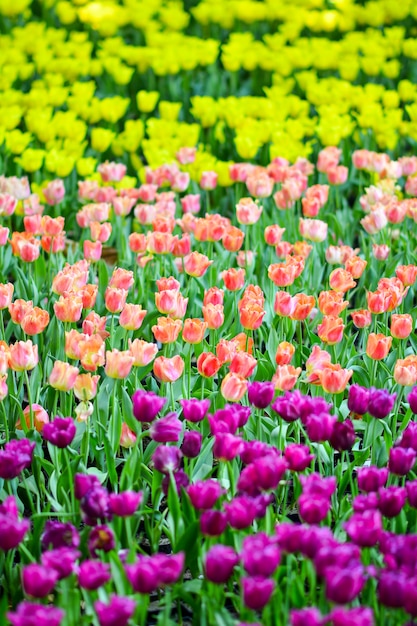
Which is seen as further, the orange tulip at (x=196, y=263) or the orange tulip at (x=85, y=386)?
the orange tulip at (x=196, y=263)

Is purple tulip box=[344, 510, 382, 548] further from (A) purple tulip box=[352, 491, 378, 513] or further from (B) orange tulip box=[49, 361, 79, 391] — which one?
(B) orange tulip box=[49, 361, 79, 391]

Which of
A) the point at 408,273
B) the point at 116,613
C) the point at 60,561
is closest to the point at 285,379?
the point at 408,273

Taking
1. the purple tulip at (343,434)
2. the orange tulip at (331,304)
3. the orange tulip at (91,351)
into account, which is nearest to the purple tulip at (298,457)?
the purple tulip at (343,434)

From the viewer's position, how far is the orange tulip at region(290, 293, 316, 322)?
2934mm

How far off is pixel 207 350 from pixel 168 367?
55cm

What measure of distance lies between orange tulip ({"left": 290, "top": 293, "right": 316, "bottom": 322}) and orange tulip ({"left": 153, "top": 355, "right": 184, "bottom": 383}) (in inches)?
19.0

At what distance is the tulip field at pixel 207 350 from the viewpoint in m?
2.03

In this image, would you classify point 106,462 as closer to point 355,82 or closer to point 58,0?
point 355,82

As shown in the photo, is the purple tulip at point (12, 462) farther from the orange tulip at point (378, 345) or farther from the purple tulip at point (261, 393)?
the orange tulip at point (378, 345)

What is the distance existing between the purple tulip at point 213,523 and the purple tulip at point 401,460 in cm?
42

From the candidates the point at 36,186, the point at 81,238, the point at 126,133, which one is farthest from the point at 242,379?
the point at 126,133

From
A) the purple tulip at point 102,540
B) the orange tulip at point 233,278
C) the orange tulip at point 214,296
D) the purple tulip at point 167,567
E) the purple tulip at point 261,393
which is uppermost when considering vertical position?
the purple tulip at point 167,567

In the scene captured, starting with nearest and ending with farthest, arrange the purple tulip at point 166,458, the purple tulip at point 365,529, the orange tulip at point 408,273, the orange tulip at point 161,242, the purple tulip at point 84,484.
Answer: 1. the purple tulip at point 365,529
2. the purple tulip at point 84,484
3. the purple tulip at point 166,458
4. the orange tulip at point 408,273
5. the orange tulip at point 161,242

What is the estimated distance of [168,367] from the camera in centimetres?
260
